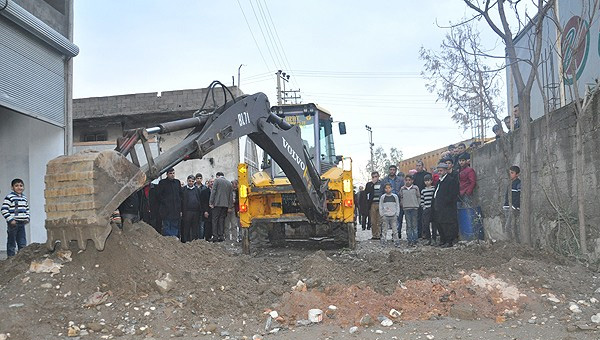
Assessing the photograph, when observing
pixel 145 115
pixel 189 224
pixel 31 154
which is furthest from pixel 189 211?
pixel 145 115

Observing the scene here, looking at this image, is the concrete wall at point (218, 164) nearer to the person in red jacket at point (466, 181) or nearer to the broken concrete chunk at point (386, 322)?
the person in red jacket at point (466, 181)

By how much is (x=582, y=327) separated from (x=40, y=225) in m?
11.1

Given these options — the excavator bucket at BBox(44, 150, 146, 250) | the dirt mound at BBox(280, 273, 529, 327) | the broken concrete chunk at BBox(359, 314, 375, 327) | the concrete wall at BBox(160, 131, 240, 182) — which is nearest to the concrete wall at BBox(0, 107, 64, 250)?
the excavator bucket at BBox(44, 150, 146, 250)

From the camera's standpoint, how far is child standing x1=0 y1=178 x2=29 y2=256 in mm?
9023

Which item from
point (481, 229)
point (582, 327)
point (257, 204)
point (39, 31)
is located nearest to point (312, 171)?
point (257, 204)

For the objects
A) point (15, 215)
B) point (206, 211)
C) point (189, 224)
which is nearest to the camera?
point (15, 215)

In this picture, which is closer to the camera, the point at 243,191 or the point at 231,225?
the point at 243,191

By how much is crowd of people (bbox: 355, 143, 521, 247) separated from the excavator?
1266mm

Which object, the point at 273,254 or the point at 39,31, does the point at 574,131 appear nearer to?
the point at 273,254

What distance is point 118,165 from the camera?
5234 mm

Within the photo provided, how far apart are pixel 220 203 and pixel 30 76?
477 cm

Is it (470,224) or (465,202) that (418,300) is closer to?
(470,224)

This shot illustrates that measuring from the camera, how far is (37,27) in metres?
11.0

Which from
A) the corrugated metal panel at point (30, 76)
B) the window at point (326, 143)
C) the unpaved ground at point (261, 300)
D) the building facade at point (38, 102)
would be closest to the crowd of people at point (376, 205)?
the window at point (326, 143)
